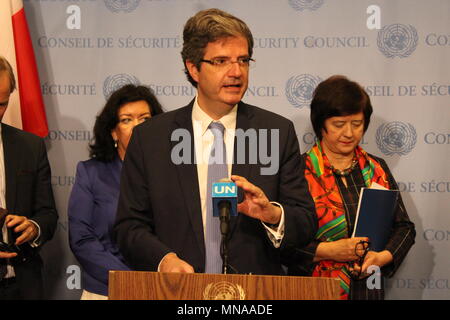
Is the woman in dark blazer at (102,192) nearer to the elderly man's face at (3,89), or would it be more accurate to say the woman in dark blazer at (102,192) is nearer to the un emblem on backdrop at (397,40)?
the elderly man's face at (3,89)

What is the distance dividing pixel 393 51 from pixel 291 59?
0.69 meters

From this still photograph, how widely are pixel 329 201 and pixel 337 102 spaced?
0.55m

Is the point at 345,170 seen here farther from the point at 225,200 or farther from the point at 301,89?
the point at 225,200

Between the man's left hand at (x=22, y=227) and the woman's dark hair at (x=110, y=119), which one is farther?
the woman's dark hair at (x=110, y=119)

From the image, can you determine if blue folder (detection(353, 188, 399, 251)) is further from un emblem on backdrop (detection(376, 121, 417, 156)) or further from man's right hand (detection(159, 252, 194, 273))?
man's right hand (detection(159, 252, 194, 273))

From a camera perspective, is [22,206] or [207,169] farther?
[22,206]

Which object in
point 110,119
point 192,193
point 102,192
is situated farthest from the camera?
point 110,119

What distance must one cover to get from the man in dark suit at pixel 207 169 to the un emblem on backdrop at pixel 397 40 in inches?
74.2

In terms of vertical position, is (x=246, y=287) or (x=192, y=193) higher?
(x=192, y=193)

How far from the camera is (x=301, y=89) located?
418cm

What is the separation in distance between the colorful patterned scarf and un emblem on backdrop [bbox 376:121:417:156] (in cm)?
69

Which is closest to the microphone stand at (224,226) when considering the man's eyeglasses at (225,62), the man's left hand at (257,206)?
the man's left hand at (257,206)

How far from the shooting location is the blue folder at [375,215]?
310cm

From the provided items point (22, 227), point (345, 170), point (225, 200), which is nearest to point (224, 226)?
point (225, 200)
